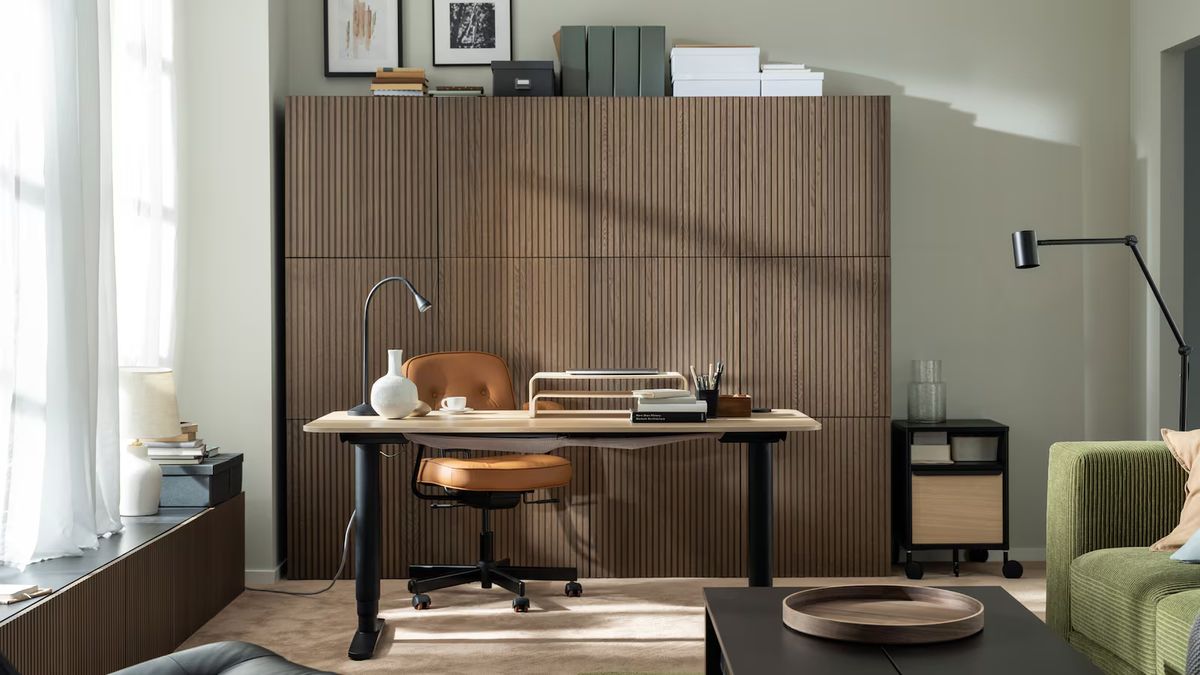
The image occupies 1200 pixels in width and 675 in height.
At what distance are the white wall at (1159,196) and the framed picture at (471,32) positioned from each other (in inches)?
113

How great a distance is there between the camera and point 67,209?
299cm

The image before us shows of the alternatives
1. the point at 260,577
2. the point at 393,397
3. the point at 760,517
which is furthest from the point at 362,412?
the point at 760,517

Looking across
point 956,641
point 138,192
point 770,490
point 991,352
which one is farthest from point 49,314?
point 991,352

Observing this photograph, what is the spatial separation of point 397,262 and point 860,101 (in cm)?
207

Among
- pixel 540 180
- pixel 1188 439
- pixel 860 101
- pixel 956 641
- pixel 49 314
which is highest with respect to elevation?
pixel 860 101

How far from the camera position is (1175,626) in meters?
2.34

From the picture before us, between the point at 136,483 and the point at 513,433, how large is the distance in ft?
4.65

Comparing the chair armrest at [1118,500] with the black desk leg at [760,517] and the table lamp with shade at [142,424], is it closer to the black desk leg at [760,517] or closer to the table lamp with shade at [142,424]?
the black desk leg at [760,517]

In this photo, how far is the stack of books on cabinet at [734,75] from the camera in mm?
4379

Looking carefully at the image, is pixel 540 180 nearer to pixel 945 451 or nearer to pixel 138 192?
pixel 138 192

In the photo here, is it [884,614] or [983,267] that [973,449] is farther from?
[884,614]

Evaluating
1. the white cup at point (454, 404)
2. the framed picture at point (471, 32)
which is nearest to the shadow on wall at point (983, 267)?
the framed picture at point (471, 32)

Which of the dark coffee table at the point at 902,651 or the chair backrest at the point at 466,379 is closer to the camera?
the dark coffee table at the point at 902,651

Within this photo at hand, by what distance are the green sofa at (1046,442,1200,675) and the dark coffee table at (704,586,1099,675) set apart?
585 millimetres
